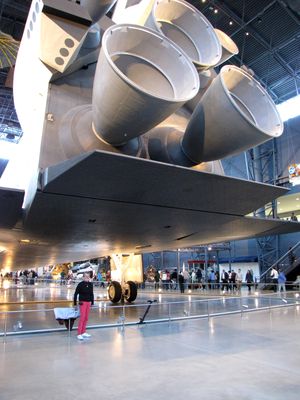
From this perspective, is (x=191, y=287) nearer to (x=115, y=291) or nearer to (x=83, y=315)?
(x=115, y=291)

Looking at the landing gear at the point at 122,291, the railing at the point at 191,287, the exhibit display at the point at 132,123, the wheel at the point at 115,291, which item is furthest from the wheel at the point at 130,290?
the exhibit display at the point at 132,123

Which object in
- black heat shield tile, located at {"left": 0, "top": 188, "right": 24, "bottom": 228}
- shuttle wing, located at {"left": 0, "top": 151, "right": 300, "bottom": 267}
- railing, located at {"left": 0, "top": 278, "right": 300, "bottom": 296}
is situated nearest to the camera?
shuttle wing, located at {"left": 0, "top": 151, "right": 300, "bottom": 267}

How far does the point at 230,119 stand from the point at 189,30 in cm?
230

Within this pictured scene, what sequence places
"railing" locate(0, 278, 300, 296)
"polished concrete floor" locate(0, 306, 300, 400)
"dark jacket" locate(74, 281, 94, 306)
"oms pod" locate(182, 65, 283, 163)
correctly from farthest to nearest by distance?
"railing" locate(0, 278, 300, 296)
"dark jacket" locate(74, 281, 94, 306)
"oms pod" locate(182, 65, 283, 163)
"polished concrete floor" locate(0, 306, 300, 400)

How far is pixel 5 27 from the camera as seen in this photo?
72.8 ft

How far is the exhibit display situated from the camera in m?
4.16

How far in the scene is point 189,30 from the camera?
571cm

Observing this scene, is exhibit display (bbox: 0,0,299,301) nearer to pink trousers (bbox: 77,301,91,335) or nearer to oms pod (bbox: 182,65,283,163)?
oms pod (bbox: 182,65,283,163)

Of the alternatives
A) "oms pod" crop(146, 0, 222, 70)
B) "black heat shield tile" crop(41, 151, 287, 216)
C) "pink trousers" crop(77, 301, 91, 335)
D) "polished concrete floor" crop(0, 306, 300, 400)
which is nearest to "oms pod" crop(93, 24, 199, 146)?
"black heat shield tile" crop(41, 151, 287, 216)

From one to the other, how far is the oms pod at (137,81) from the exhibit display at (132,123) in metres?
0.01

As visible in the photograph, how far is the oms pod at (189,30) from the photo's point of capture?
18.2 feet

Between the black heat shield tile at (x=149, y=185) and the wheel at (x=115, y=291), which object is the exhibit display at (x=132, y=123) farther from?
the wheel at (x=115, y=291)

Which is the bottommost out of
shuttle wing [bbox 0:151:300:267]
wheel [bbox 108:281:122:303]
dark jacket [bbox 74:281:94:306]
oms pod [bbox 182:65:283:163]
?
wheel [bbox 108:281:122:303]

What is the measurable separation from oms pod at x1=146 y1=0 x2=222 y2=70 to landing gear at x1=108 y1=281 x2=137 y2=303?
28.1 ft
